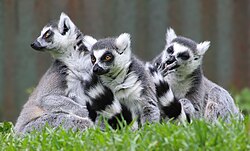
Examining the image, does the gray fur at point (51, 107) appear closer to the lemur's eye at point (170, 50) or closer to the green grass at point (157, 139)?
the lemur's eye at point (170, 50)

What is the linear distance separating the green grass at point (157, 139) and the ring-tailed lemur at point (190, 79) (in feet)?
5.92

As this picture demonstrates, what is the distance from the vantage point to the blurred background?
40.2ft

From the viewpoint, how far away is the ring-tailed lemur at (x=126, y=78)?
7613 millimetres

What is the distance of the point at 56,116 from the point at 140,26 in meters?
4.32

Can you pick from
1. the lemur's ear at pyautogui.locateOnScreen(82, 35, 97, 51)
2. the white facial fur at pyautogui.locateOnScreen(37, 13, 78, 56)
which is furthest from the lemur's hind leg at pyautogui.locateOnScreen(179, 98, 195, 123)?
the white facial fur at pyautogui.locateOnScreen(37, 13, 78, 56)

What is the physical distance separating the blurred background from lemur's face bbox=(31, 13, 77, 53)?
284cm

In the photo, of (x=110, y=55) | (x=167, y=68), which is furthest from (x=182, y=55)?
(x=110, y=55)

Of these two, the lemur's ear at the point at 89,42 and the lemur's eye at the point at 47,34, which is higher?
the lemur's eye at the point at 47,34

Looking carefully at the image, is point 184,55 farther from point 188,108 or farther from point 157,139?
point 157,139

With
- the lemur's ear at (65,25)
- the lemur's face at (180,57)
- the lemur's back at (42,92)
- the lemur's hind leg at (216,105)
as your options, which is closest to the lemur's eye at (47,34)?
the lemur's ear at (65,25)

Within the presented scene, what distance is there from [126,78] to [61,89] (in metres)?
1.20

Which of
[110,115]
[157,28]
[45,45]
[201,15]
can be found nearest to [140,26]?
[157,28]

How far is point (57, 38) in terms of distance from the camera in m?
9.23

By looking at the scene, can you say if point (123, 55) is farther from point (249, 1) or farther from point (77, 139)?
point (249, 1)
